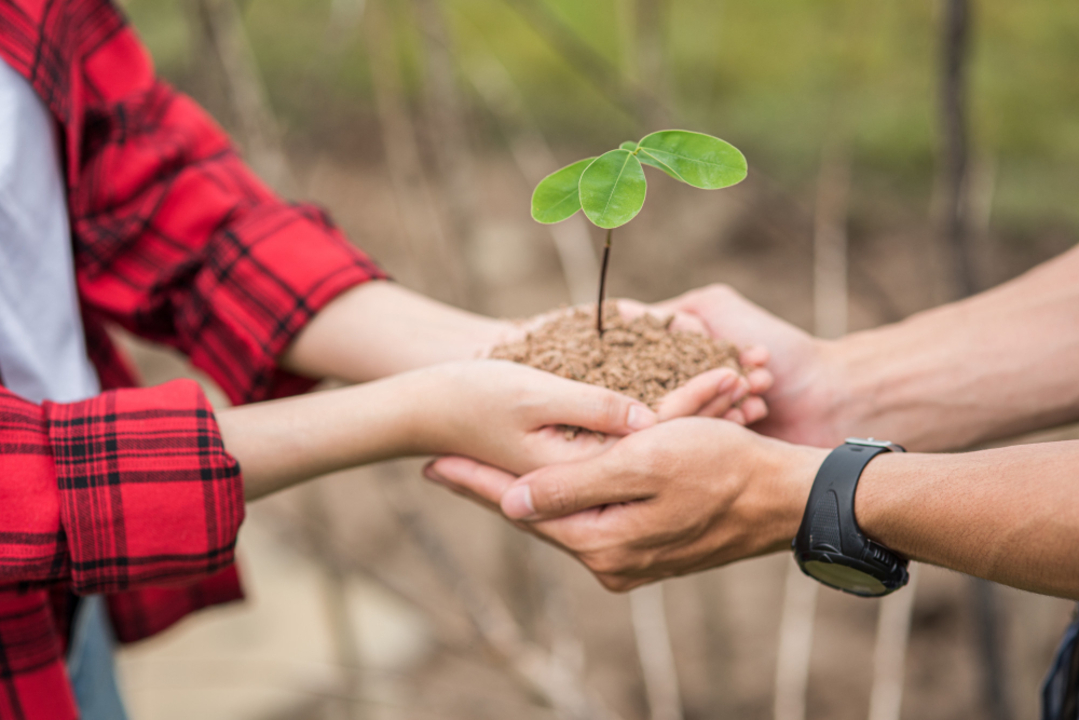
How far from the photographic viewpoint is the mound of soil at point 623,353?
2.46ft

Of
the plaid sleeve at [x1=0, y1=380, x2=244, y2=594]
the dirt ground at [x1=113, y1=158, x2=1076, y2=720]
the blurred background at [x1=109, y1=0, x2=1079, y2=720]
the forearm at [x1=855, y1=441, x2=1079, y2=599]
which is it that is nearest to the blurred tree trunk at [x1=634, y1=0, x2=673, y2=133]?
the blurred background at [x1=109, y1=0, x2=1079, y2=720]

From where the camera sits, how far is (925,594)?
1.57 m

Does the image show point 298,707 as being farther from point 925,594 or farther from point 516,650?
point 925,594

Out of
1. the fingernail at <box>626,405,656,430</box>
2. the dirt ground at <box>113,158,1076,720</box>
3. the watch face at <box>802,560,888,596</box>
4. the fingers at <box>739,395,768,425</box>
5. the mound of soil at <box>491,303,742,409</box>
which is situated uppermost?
A: the mound of soil at <box>491,303,742,409</box>

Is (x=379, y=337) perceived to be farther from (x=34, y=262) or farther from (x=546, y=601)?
(x=546, y=601)

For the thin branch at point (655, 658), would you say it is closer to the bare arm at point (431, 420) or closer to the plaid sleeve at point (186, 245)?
the bare arm at point (431, 420)

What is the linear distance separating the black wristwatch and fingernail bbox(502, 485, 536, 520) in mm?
241

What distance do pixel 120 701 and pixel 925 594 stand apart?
145 centimetres

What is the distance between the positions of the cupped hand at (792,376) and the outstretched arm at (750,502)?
6.4 inches

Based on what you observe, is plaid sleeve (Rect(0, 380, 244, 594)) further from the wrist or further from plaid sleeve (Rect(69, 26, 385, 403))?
the wrist

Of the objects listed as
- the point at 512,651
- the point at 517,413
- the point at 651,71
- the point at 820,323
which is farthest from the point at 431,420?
the point at 820,323

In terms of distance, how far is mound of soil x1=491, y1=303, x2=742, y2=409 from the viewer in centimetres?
75

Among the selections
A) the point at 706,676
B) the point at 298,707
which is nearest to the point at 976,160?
the point at 706,676

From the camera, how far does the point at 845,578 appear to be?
0.62 meters
